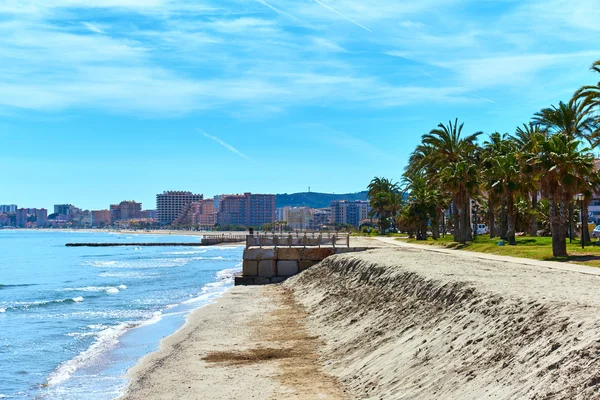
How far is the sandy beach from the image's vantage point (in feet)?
35.1

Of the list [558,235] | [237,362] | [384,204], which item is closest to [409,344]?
[237,362]

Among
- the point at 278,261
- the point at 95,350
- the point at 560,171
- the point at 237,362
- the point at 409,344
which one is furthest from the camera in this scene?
the point at 278,261

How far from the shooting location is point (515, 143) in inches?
2389

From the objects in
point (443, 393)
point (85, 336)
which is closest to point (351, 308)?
point (85, 336)

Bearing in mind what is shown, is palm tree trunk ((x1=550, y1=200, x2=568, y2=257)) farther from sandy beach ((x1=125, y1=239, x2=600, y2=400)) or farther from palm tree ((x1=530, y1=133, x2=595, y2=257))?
sandy beach ((x1=125, y1=239, x2=600, y2=400))

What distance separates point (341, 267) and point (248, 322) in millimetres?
10922

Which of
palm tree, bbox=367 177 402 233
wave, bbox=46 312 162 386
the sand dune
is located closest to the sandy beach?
the sand dune

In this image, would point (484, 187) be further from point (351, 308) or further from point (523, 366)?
point (523, 366)

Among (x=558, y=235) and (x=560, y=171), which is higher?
(x=560, y=171)

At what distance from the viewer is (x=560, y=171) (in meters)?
32.6

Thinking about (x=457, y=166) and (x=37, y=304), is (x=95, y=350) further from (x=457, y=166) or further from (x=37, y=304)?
(x=457, y=166)

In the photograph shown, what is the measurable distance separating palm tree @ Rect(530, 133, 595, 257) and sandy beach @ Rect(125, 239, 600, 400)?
6246mm

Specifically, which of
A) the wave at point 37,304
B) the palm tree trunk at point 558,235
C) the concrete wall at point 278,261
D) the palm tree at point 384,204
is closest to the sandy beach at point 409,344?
the palm tree trunk at point 558,235

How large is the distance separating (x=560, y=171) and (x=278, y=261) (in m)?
18.9
